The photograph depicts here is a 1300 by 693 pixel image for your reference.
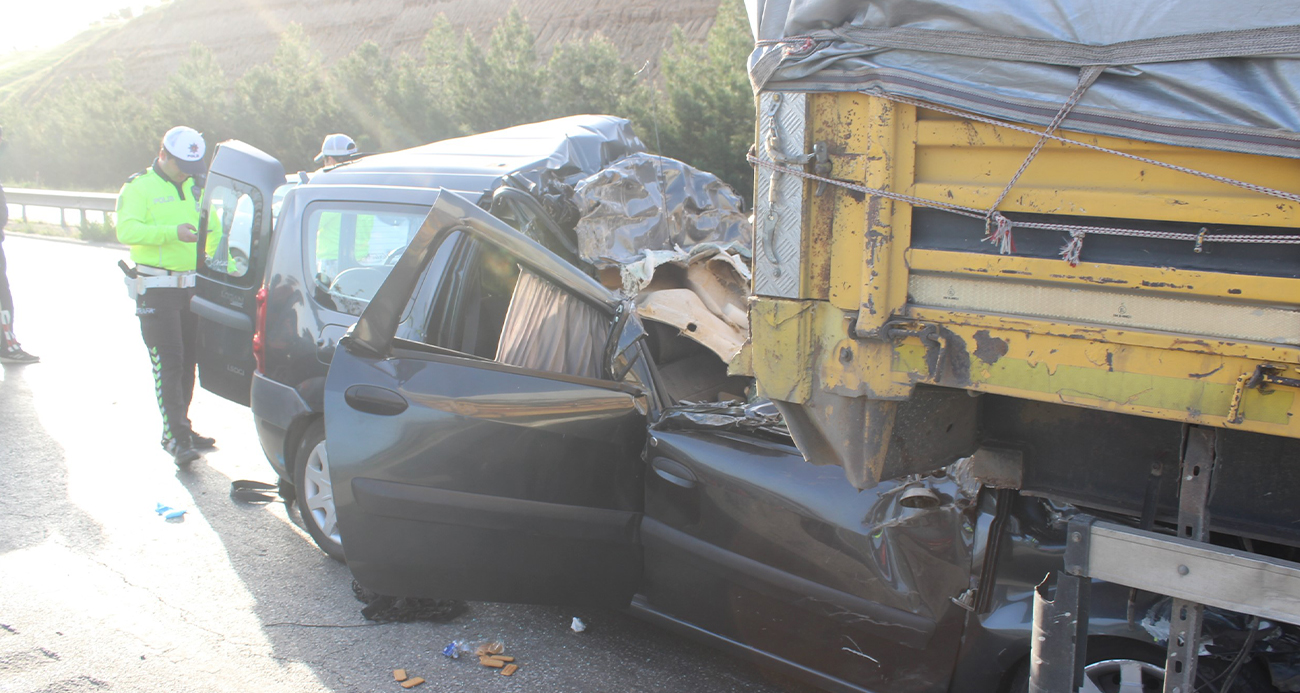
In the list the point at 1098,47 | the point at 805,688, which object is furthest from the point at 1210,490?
the point at 805,688

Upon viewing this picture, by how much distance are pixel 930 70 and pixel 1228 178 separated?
2.03ft

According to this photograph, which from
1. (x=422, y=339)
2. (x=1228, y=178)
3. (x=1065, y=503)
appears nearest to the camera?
(x=1228, y=178)

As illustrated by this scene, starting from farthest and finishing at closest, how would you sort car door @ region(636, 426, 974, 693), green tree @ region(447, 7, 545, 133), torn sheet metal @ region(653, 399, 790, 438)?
1. green tree @ region(447, 7, 545, 133)
2. torn sheet metal @ region(653, 399, 790, 438)
3. car door @ region(636, 426, 974, 693)

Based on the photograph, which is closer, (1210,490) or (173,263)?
(1210,490)

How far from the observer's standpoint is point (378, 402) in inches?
123

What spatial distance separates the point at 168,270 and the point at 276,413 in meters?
2.14

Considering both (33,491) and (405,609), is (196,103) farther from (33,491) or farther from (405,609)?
(405,609)

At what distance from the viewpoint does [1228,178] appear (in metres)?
1.66

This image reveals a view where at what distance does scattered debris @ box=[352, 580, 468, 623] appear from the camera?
372 cm

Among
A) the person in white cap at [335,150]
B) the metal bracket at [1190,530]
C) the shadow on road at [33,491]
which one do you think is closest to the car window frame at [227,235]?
the shadow on road at [33,491]

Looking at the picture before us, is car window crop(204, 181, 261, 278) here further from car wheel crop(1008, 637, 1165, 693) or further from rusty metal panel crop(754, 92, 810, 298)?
car wheel crop(1008, 637, 1165, 693)

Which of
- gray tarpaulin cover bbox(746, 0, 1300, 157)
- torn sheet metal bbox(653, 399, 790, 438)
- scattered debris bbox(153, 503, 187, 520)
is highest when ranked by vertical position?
gray tarpaulin cover bbox(746, 0, 1300, 157)

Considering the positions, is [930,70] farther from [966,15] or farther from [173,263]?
[173,263]

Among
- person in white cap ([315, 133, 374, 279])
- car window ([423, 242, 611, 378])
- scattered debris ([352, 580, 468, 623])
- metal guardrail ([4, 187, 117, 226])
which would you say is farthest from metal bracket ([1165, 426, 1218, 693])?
metal guardrail ([4, 187, 117, 226])
